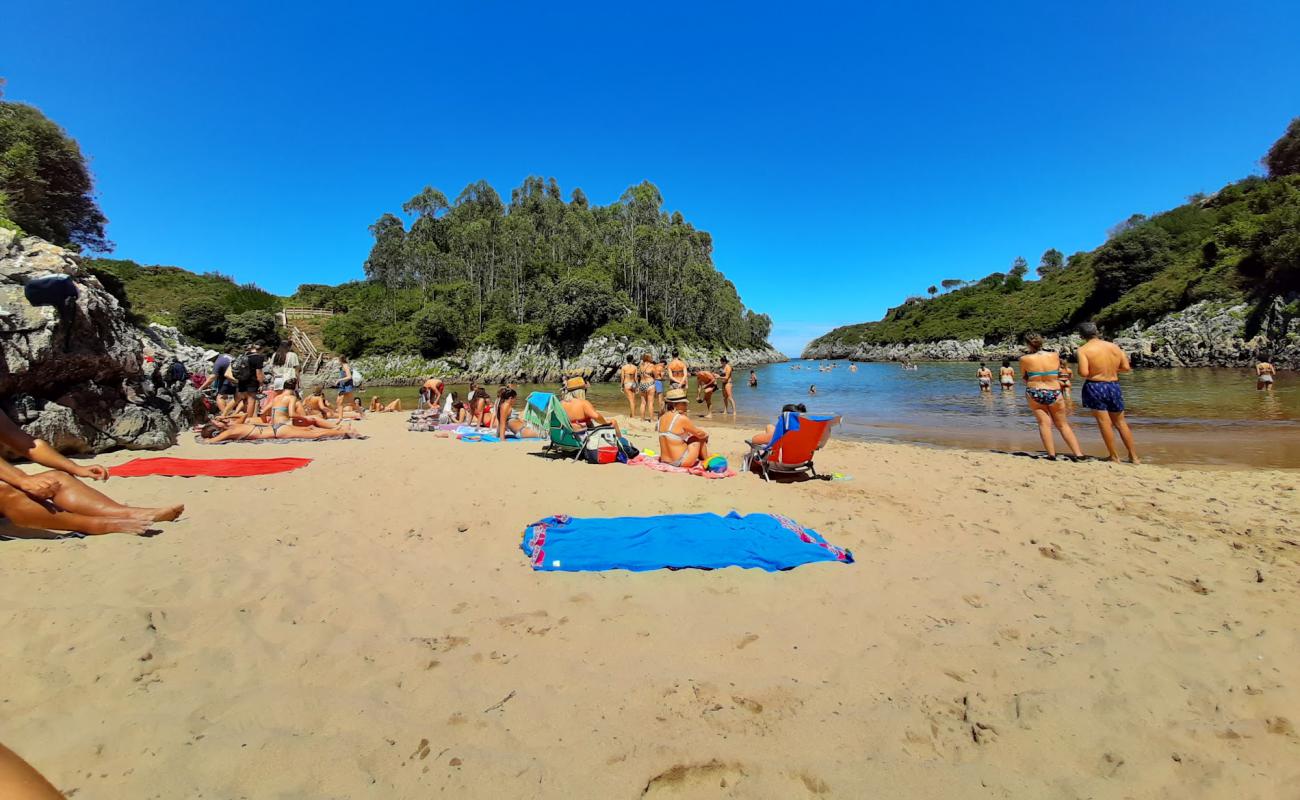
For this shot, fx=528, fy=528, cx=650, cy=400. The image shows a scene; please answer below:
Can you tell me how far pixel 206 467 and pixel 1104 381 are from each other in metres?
11.7

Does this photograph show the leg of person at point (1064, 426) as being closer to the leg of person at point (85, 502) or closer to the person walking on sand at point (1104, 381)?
the person walking on sand at point (1104, 381)

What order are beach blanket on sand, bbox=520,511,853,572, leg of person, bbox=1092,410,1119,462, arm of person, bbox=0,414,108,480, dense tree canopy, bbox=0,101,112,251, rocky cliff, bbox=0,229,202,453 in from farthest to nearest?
dense tree canopy, bbox=0,101,112,251 < leg of person, bbox=1092,410,1119,462 < rocky cliff, bbox=0,229,202,453 < arm of person, bbox=0,414,108,480 < beach blanket on sand, bbox=520,511,853,572

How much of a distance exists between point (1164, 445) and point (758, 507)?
8.74 meters

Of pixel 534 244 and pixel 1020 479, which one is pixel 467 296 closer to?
pixel 534 244

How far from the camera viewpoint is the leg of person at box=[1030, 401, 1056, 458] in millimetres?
7848

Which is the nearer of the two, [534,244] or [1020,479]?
[1020,479]

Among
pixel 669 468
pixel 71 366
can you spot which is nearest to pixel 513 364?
pixel 71 366

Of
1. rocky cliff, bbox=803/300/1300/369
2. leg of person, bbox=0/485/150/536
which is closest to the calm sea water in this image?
rocky cliff, bbox=803/300/1300/369

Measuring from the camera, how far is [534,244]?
60188 millimetres

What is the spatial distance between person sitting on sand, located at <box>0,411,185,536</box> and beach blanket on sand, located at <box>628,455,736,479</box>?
182 inches

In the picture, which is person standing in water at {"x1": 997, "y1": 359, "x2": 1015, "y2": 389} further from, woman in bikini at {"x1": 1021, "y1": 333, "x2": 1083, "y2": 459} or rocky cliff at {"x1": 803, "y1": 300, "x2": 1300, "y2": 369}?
rocky cliff at {"x1": 803, "y1": 300, "x2": 1300, "y2": 369}

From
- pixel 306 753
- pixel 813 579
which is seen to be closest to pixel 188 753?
pixel 306 753

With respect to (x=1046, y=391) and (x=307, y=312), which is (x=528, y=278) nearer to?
(x=307, y=312)

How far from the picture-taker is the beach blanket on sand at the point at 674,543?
12.0 ft
